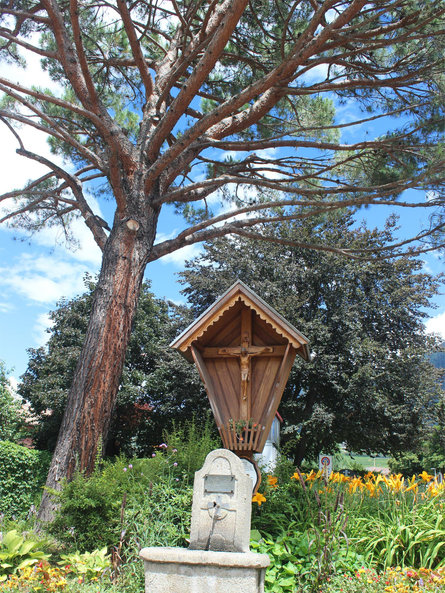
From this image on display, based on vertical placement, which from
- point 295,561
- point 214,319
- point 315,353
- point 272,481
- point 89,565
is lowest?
point 89,565

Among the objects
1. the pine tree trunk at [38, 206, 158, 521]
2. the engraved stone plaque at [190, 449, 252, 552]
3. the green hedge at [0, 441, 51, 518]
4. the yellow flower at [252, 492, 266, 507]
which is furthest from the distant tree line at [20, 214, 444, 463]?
the engraved stone plaque at [190, 449, 252, 552]

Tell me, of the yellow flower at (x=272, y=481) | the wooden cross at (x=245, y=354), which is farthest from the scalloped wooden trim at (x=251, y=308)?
the yellow flower at (x=272, y=481)

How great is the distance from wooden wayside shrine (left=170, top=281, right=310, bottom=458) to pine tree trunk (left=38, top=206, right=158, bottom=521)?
123cm

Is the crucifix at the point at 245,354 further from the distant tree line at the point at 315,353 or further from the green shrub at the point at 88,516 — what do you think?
the distant tree line at the point at 315,353

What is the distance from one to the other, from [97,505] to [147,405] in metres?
12.7

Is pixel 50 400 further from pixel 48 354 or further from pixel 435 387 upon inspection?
pixel 435 387

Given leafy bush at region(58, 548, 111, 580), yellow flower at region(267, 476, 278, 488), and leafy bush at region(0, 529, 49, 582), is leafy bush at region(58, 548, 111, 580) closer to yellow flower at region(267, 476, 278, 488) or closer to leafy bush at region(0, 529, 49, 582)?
leafy bush at region(0, 529, 49, 582)

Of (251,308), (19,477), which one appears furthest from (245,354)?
(19,477)

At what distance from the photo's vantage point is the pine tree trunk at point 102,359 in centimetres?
595

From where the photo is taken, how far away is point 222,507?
3.56 meters

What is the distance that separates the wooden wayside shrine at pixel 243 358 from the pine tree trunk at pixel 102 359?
1.23 metres

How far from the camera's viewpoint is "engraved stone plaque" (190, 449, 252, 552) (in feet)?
11.5

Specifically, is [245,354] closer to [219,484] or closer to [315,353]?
[219,484]

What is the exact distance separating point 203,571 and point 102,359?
3.62 m
